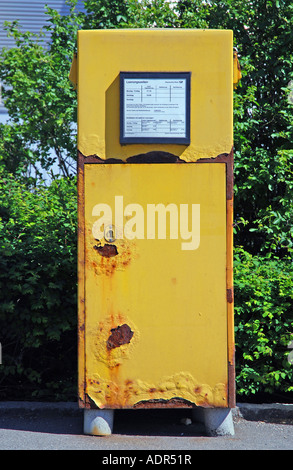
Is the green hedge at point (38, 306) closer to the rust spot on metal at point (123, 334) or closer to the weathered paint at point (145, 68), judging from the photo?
the rust spot on metal at point (123, 334)

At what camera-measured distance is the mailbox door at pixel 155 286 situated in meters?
4.13

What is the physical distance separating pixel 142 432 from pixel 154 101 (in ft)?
7.21

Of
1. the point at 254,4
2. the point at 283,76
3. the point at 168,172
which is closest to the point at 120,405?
Result: the point at 168,172

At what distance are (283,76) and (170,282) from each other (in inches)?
123

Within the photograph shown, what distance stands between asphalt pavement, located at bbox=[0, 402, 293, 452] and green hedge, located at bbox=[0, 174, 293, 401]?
0.65 feet

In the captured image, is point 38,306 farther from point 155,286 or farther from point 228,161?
point 228,161

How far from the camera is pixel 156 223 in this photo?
4.14 metres

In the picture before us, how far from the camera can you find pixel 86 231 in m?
4.16

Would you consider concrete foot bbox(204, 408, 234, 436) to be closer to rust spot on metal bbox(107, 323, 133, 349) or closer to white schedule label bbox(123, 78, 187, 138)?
rust spot on metal bbox(107, 323, 133, 349)

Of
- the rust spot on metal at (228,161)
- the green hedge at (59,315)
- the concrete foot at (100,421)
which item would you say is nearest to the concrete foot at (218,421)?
the green hedge at (59,315)

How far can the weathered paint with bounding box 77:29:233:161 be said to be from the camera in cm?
414

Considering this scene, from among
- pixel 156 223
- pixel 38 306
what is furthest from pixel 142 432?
pixel 156 223

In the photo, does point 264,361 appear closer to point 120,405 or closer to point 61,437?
point 120,405
